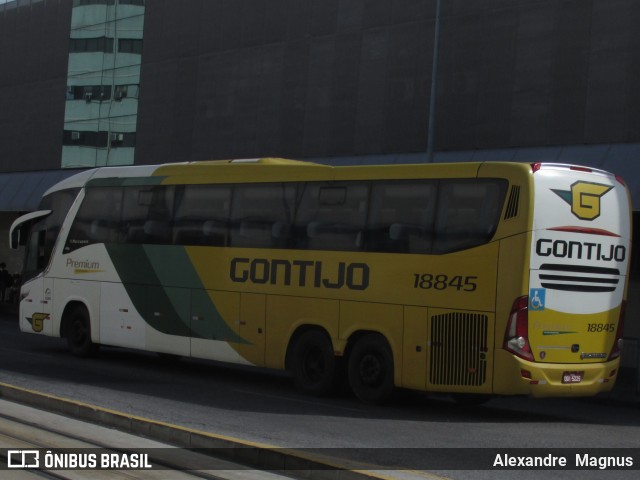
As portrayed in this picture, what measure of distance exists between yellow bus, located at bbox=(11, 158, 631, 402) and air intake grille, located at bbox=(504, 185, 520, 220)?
0.05ft

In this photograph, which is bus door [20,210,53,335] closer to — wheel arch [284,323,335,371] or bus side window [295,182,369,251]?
wheel arch [284,323,335,371]

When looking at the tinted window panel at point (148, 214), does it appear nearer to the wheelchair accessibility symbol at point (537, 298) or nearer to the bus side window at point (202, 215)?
the bus side window at point (202, 215)

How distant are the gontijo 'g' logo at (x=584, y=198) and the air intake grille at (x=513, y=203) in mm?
520

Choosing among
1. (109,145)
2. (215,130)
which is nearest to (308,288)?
(215,130)

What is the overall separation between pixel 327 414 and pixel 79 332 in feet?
27.7

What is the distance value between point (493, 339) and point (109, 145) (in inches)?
1094

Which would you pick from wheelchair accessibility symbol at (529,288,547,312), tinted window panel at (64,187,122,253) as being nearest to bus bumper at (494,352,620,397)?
wheelchair accessibility symbol at (529,288,547,312)

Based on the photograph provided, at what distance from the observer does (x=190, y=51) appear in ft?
116

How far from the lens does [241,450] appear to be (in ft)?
30.7

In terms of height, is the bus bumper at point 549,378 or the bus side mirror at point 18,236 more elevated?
the bus side mirror at point 18,236

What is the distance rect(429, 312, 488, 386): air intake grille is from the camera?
1321 centimetres

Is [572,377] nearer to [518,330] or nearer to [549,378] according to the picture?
[549,378]

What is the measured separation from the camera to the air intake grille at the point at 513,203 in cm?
1314

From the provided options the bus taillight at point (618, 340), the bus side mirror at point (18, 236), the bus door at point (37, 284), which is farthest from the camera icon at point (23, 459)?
the bus side mirror at point (18, 236)
